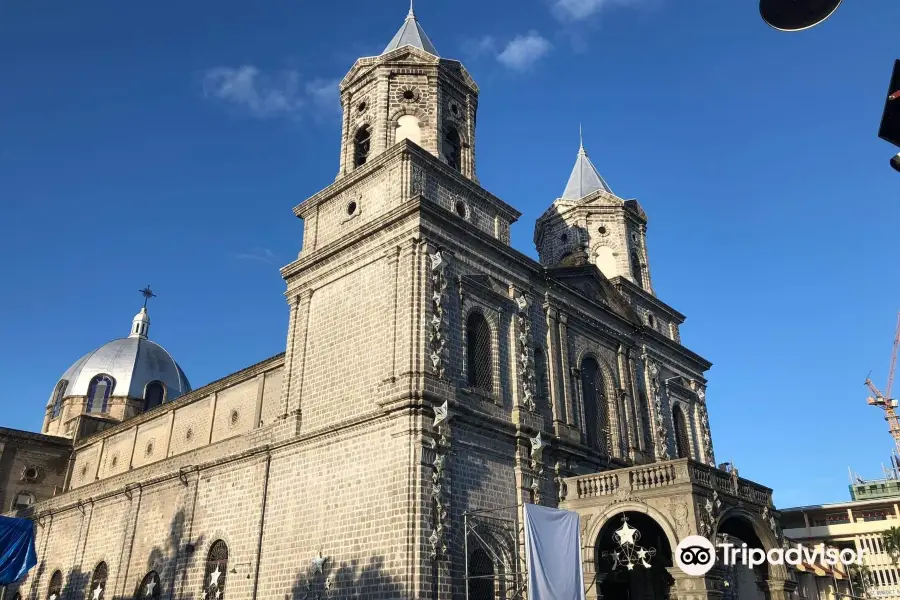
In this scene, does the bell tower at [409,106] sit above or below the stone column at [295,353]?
above

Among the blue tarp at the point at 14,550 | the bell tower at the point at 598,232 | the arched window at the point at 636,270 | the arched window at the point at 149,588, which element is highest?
the bell tower at the point at 598,232

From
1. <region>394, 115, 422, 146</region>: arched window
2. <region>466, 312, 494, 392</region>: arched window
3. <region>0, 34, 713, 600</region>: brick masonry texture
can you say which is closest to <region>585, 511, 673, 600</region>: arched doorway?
<region>0, 34, 713, 600</region>: brick masonry texture

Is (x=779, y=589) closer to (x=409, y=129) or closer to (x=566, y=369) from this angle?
(x=566, y=369)

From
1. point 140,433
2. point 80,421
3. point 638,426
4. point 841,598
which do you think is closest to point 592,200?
point 638,426

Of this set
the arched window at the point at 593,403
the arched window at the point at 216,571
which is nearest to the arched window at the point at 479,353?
the arched window at the point at 593,403

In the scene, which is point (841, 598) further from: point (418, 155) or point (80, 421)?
point (80, 421)

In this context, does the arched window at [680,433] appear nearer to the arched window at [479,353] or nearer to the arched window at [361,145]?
the arched window at [479,353]

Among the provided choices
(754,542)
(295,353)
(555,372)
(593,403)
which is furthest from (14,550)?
(754,542)

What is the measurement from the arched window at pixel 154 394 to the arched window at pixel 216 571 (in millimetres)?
24213

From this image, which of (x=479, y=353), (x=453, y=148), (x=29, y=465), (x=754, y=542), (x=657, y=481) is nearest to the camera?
(x=657, y=481)

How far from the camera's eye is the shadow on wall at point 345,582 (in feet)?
54.7

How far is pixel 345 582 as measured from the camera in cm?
1780

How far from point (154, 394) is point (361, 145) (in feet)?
90.3

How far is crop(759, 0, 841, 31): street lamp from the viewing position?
4562 millimetres
